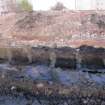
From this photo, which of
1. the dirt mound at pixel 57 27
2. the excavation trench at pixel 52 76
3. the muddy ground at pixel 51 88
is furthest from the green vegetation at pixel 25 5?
the muddy ground at pixel 51 88

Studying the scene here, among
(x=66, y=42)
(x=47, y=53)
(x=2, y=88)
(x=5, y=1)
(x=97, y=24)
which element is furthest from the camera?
(x=5, y=1)

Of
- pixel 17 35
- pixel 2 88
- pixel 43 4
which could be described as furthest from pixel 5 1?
pixel 2 88

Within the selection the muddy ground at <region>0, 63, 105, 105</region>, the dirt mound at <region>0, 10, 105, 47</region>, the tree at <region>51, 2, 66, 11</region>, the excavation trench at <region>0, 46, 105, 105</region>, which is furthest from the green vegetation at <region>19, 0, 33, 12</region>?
the muddy ground at <region>0, 63, 105, 105</region>

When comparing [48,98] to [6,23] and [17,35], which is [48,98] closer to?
[17,35]

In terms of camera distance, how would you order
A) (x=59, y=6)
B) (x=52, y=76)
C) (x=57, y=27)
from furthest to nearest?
(x=59, y=6) < (x=57, y=27) < (x=52, y=76)

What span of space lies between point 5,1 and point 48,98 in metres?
40.1

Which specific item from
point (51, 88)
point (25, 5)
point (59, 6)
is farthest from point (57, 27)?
point (51, 88)

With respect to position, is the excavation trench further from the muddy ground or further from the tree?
the tree

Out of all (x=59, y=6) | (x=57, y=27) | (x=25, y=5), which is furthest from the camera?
(x=25, y=5)

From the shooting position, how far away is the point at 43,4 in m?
49.2

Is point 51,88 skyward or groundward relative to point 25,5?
groundward

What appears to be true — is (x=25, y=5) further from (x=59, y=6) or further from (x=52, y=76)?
(x=52, y=76)

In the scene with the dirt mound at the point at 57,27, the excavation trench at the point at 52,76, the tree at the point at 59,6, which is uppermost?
the tree at the point at 59,6

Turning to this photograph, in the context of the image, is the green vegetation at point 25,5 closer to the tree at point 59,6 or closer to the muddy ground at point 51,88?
the tree at point 59,6
